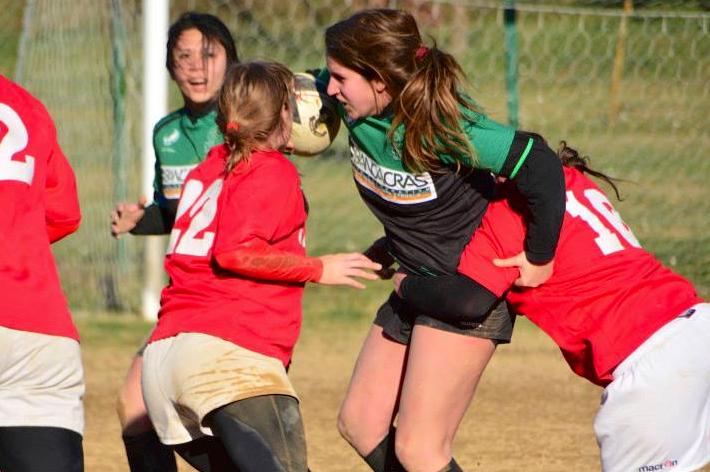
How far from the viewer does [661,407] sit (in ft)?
11.3

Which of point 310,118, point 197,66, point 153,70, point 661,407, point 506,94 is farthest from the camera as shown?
point 506,94

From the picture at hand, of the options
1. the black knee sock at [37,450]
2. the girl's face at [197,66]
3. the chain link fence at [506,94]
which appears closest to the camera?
the black knee sock at [37,450]

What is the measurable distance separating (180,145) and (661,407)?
2.23 meters

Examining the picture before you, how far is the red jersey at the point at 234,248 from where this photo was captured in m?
3.53

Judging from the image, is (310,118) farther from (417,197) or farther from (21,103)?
(21,103)

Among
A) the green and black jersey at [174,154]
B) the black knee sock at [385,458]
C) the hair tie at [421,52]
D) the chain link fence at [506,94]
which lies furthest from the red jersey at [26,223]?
the chain link fence at [506,94]

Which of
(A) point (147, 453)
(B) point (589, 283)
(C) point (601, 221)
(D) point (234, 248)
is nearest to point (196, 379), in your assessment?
(D) point (234, 248)

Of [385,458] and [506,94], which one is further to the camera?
[506,94]

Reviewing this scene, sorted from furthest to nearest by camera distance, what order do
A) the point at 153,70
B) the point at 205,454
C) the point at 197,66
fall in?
the point at 153,70
the point at 197,66
the point at 205,454

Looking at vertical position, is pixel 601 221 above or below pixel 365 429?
above

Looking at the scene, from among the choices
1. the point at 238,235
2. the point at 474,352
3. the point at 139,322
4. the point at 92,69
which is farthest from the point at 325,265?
the point at 92,69

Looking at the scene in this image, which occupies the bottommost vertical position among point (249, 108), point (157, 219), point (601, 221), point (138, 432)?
point (138, 432)

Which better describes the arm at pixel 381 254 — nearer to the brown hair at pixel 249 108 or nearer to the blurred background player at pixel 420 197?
the blurred background player at pixel 420 197

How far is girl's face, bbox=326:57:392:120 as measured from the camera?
12.0 ft
